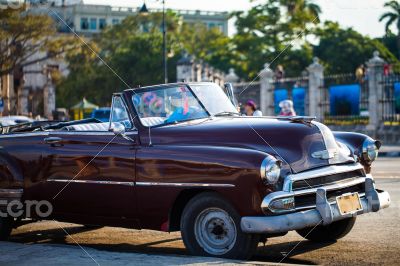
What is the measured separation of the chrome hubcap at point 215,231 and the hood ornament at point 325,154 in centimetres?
99

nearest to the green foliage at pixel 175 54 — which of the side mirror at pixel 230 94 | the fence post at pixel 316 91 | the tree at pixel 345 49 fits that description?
the tree at pixel 345 49

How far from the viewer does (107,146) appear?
771cm

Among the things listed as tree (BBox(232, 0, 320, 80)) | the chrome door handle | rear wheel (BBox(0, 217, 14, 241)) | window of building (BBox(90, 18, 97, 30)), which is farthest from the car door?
window of building (BBox(90, 18, 97, 30))

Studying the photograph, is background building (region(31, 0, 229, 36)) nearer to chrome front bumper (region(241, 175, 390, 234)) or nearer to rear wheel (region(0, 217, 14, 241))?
rear wheel (region(0, 217, 14, 241))

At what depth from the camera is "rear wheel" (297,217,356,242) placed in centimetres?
805

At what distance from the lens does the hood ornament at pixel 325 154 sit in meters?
7.16

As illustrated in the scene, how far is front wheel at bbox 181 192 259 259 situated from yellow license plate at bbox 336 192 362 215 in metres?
0.81

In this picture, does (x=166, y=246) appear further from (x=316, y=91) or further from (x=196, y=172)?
(x=316, y=91)

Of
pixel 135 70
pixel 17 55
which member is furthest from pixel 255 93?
pixel 135 70

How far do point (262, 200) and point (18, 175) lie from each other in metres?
3.02

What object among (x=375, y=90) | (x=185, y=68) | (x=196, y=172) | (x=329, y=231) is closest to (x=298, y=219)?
(x=196, y=172)

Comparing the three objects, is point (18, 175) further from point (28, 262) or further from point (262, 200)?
point (262, 200)

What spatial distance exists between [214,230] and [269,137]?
96cm

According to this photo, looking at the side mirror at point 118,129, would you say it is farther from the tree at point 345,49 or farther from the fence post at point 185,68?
the tree at point 345,49
